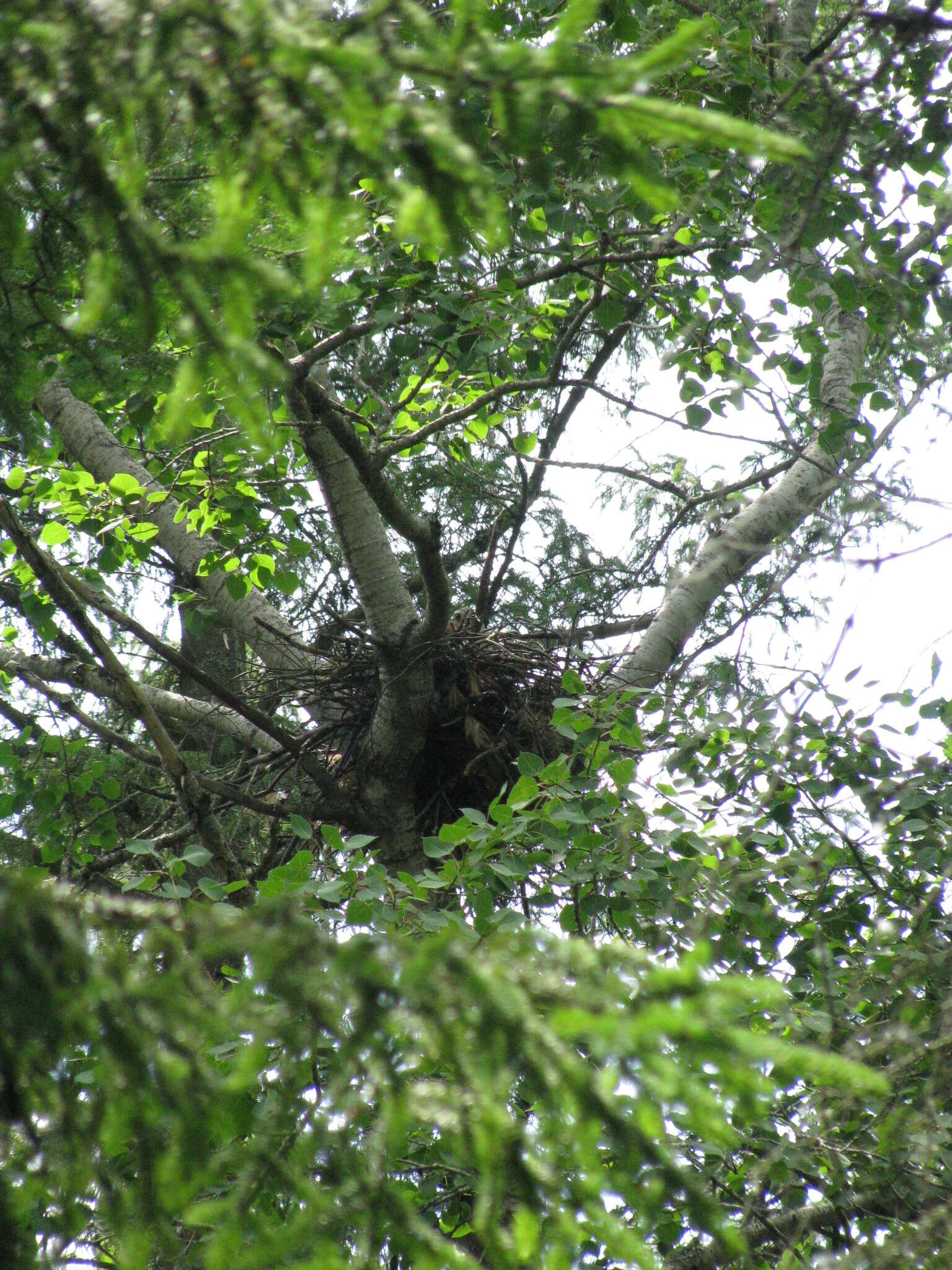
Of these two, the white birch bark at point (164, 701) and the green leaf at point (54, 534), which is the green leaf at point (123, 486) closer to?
the green leaf at point (54, 534)

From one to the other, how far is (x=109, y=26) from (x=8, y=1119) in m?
0.88

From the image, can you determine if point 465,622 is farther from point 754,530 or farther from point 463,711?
point 754,530

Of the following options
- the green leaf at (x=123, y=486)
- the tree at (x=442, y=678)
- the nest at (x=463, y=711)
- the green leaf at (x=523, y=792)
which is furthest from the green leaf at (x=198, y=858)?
the green leaf at (x=123, y=486)

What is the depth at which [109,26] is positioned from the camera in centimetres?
84

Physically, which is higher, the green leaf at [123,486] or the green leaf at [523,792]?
the green leaf at [123,486]

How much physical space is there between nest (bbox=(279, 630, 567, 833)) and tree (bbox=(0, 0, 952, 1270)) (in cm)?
2

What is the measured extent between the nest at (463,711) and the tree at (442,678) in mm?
19

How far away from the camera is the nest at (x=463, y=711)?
3.36 meters

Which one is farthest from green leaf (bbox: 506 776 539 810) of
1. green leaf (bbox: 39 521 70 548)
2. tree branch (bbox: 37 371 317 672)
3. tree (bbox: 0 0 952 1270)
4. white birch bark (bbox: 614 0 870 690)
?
green leaf (bbox: 39 521 70 548)

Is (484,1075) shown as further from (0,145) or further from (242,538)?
(242,538)

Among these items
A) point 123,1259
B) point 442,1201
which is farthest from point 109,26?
point 442,1201

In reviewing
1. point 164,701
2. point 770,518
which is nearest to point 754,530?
point 770,518

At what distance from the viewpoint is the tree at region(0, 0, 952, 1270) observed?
31.6 inches

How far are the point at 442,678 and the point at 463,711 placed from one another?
0.14 meters
